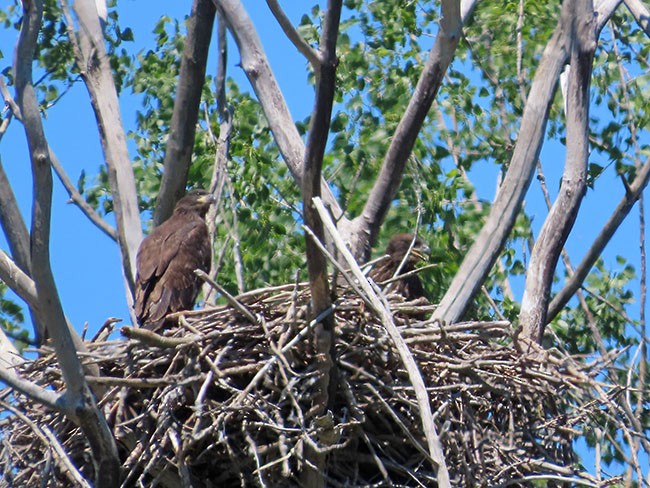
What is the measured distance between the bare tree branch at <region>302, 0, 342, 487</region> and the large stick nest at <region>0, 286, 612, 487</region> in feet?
0.28

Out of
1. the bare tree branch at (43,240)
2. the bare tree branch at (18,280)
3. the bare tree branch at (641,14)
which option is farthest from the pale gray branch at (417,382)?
the bare tree branch at (641,14)

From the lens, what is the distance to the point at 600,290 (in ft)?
39.8

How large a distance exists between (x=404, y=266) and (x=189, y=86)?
81.1 inches

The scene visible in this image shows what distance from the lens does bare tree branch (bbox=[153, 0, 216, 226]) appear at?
9609mm

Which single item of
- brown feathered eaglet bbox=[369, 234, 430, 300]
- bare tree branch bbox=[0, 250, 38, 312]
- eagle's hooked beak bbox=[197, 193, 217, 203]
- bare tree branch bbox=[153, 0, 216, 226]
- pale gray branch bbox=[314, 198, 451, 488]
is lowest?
pale gray branch bbox=[314, 198, 451, 488]

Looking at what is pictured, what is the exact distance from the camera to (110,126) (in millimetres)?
9914

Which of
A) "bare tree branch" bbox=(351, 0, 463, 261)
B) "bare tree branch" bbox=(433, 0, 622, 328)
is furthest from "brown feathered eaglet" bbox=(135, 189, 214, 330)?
"bare tree branch" bbox=(433, 0, 622, 328)

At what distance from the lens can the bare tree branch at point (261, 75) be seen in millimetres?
8711

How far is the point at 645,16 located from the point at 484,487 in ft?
13.9

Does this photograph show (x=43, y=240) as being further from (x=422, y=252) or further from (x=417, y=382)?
(x=422, y=252)

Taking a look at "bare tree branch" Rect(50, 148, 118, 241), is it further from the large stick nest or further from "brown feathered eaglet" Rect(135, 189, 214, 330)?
the large stick nest

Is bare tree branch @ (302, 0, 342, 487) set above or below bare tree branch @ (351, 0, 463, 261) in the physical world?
below

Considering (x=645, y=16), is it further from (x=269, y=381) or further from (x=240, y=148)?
(x=269, y=381)

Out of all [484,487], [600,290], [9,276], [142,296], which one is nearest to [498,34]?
[600,290]
